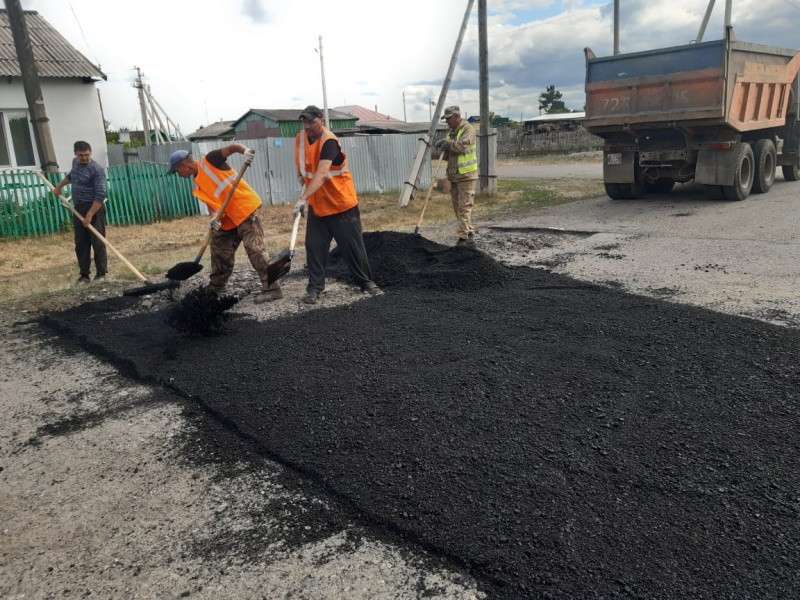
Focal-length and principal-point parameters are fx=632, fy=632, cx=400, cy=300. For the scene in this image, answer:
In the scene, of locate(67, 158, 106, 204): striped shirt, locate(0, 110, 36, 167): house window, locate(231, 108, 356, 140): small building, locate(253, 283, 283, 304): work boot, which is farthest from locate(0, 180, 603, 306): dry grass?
locate(231, 108, 356, 140): small building

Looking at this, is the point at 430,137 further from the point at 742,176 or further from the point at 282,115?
the point at 282,115

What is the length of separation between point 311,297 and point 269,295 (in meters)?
0.44

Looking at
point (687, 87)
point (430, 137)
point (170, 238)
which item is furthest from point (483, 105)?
point (170, 238)

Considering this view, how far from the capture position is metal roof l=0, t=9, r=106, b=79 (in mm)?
13578

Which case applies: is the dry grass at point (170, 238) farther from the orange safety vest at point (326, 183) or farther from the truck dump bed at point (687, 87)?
the orange safety vest at point (326, 183)

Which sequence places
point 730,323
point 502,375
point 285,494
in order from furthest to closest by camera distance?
point 730,323, point 502,375, point 285,494

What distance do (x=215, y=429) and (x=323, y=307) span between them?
247 cm

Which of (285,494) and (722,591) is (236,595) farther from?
(722,591)

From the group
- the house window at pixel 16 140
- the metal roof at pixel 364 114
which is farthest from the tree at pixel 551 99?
the house window at pixel 16 140

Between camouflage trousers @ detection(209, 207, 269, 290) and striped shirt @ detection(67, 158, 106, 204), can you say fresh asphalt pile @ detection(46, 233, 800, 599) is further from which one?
striped shirt @ detection(67, 158, 106, 204)

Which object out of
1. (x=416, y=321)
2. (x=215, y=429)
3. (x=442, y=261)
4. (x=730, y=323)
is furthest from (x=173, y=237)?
(x=730, y=323)

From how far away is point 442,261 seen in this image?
7059 millimetres

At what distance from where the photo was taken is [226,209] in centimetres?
576

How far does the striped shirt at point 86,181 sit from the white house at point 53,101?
747 cm
